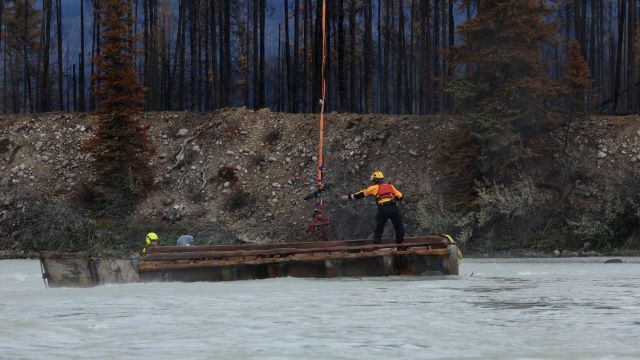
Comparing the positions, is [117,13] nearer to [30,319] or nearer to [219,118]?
[219,118]

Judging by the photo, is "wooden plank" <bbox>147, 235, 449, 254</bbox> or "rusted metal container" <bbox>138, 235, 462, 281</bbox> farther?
"wooden plank" <bbox>147, 235, 449, 254</bbox>

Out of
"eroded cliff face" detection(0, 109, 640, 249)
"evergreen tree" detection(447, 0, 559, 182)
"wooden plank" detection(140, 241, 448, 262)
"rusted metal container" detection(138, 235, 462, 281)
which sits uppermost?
"evergreen tree" detection(447, 0, 559, 182)

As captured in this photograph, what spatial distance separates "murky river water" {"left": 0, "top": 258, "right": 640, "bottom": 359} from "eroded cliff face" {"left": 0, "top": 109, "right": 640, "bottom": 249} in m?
15.6

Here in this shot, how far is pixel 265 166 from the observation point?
123 feet

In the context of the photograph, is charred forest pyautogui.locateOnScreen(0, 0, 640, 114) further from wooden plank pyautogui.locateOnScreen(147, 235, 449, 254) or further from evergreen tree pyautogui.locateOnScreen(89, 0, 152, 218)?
wooden plank pyautogui.locateOnScreen(147, 235, 449, 254)

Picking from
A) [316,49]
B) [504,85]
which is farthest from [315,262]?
[316,49]

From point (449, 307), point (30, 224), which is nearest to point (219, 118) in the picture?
point (30, 224)

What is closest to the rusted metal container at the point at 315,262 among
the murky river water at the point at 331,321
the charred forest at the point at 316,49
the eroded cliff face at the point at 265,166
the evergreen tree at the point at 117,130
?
the murky river water at the point at 331,321

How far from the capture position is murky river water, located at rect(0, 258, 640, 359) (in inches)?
301

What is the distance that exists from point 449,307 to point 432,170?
76.8 ft

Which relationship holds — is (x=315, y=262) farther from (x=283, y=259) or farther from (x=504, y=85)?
(x=504, y=85)

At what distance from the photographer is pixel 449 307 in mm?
11547

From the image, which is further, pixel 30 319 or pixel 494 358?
pixel 30 319

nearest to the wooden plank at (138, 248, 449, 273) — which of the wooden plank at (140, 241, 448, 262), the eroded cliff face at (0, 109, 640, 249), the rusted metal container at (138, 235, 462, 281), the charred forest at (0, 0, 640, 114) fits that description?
the rusted metal container at (138, 235, 462, 281)
